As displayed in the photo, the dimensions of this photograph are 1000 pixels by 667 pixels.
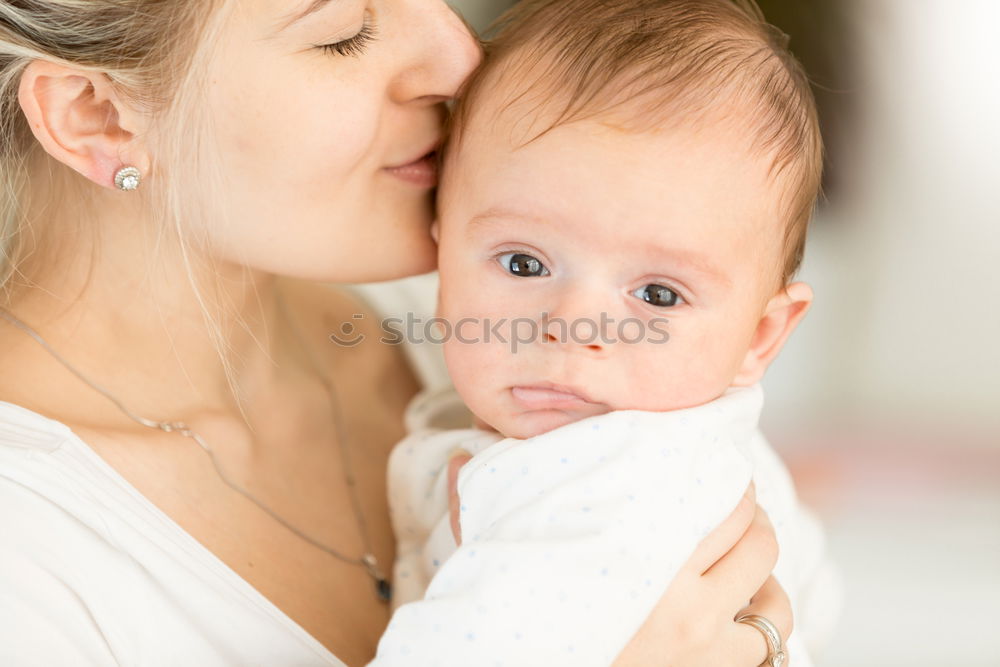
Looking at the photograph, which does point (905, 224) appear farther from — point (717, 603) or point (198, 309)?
point (198, 309)

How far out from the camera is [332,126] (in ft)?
4.16

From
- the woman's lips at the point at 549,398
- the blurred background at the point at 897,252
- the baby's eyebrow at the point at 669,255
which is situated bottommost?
the blurred background at the point at 897,252

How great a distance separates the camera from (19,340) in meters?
1.31

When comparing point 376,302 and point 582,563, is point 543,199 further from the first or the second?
point 376,302

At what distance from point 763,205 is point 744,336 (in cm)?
17

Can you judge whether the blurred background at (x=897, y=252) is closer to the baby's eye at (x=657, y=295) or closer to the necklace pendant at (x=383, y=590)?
the necklace pendant at (x=383, y=590)

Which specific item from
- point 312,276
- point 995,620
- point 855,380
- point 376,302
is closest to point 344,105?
point 312,276

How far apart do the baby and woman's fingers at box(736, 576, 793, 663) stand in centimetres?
19

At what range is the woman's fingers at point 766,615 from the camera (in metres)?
1.20

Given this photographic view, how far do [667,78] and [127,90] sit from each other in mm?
692

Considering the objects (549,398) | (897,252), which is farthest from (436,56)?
(897,252)

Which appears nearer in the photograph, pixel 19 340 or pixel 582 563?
pixel 582 563

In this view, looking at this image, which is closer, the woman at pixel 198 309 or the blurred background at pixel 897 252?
the woman at pixel 198 309

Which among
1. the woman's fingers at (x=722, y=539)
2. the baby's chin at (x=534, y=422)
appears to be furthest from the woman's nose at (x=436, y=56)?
the woman's fingers at (x=722, y=539)
